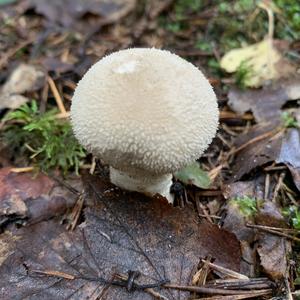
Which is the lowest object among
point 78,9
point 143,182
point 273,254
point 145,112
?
point 273,254

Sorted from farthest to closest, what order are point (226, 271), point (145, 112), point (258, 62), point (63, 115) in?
1. point (258, 62)
2. point (63, 115)
3. point (226, 271)
4. point (145, 112)

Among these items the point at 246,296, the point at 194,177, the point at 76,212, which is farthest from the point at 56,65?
the point at 246,296

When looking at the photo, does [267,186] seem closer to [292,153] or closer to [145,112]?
[292,153]

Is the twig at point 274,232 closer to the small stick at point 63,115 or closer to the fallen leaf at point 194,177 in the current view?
the fallen leaf at point 194,177

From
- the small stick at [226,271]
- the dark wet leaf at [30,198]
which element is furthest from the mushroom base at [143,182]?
the small stick at [226,271]

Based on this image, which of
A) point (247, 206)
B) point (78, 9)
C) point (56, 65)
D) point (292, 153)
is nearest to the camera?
point (247, 206)
